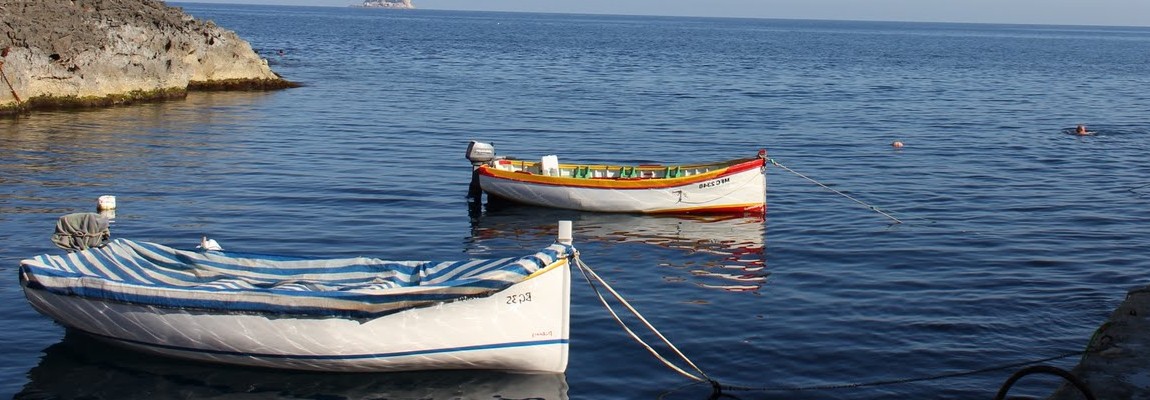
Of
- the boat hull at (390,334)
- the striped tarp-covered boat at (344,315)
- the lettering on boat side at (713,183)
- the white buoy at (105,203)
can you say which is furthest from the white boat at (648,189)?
the boat hull at (390,334)


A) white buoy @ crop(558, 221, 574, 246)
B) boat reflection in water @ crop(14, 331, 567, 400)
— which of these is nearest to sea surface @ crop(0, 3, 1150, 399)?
boat reflection in water @ crop(14, 331, 567, 400)

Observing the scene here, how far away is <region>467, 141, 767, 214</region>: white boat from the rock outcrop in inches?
938

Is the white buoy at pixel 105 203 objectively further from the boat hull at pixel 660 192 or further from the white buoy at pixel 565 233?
the white buoy at pixel 565 233

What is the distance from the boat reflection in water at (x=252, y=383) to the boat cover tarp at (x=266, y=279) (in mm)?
1105

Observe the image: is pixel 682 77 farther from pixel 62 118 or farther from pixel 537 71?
pixel 62 118

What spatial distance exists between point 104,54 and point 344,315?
124 feet

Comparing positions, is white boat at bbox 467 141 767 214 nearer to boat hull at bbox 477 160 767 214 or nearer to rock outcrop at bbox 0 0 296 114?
boat hull at bbox 477 160 767 214

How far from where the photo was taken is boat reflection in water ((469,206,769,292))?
2206 centimetres

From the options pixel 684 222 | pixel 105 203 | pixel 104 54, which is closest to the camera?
pixel 105 203

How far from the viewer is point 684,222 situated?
26969 millimetres

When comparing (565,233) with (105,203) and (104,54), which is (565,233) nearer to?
(105,203)

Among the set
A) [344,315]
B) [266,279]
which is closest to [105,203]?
[266,279]

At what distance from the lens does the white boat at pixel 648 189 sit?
88.7 feet

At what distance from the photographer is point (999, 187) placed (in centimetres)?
3195
